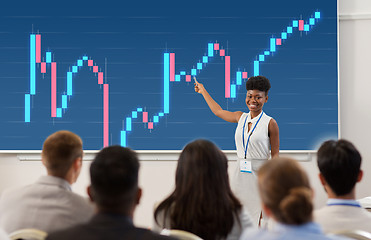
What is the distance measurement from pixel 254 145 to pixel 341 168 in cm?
149

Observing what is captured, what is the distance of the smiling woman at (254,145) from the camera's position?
3.20 meters

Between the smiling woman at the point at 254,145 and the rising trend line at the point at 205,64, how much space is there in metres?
0.70

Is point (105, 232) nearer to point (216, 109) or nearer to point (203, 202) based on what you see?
point (203, 202)

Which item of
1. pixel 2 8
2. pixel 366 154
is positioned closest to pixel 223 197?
pixel 366 154

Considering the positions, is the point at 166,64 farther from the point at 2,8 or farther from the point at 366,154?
the point at 366,154

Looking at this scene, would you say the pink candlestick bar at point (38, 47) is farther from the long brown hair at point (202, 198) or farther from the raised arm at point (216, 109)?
the long brown hair at point (202, 198)

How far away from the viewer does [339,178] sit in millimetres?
1726

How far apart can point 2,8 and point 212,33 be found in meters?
2.02

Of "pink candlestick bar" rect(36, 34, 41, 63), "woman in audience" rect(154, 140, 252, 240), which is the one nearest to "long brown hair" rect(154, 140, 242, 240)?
"woman in audience" rect(154, 140, 252, 240)

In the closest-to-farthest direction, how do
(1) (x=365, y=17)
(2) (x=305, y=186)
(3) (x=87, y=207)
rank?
1. (2) (x=305, y=186)
2. (3) (x=87, y=207)
3. (1) (x=365, y=17)

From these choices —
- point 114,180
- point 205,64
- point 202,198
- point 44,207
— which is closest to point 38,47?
point 205,64

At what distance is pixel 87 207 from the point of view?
5.44 ft

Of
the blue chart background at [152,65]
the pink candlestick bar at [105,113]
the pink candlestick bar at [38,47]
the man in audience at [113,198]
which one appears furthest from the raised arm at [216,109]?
the man in audience at [113,198]

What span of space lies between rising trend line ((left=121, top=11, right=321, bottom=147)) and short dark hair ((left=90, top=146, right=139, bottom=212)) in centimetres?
261
